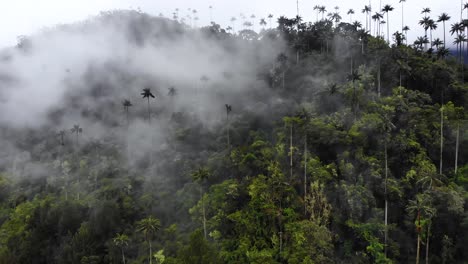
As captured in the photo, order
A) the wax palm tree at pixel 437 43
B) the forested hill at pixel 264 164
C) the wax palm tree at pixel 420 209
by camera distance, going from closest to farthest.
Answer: the wax palm tree at pixel 420 209 < the forested hill at pixel 264 164 < the wax palm tree at pixel 437 43

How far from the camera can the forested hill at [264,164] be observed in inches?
2482

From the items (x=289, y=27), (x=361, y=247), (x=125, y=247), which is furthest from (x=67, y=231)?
(x=289, y=27)

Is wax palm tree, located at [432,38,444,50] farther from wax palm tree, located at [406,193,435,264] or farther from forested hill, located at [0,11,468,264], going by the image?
wax palm tree, located at [406,193,435,264]

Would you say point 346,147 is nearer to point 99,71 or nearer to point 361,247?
point 361,247

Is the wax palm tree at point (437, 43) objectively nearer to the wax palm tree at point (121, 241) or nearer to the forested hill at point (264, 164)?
the forested hill at point (264, 164)

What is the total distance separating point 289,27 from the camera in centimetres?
14562

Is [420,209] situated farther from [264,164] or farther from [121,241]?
[121,241]

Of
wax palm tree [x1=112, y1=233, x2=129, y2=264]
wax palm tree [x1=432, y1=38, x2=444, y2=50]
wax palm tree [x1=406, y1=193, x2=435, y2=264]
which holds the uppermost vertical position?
wax palm tree [x1=432, y1=38, x2=444, y2=50]

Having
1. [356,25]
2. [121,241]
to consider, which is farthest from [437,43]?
[121,241]

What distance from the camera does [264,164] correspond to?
3098 inches

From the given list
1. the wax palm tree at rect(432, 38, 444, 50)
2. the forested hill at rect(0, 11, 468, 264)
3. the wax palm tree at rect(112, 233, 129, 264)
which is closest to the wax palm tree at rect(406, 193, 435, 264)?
the forested hill at rect(0, 11, 468, 264)

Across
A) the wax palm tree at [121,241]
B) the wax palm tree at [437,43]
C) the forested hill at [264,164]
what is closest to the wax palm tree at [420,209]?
the forested hill at [264,164]

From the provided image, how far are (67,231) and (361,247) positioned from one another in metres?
63.9

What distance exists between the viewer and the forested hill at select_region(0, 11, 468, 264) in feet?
207
